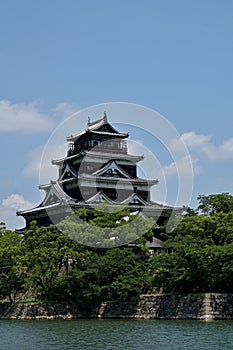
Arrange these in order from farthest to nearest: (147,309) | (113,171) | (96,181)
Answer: (113,171), (96,181), (147,309)

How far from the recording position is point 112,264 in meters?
31.8

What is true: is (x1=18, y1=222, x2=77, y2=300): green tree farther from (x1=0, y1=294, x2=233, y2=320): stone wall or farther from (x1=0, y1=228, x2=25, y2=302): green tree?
(x1=0, y1=294, x2=233, y2=320): stone wall

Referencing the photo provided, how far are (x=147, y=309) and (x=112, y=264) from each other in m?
2.89

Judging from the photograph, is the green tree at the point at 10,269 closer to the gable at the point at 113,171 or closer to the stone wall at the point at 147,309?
the stone wall at the point at 147,309

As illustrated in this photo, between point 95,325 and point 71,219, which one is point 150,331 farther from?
point 71,219

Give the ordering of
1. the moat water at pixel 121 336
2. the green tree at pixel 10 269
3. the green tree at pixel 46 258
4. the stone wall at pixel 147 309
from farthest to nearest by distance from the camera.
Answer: the green tree at pixel 10 269 → the green tree at pixel 46 258 → the stone wall at pixel 147 309 → the moat water at pixel 121 336

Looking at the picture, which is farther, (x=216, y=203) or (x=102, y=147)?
(x=102, y=147)

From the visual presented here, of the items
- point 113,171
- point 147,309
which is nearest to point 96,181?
point 113,171

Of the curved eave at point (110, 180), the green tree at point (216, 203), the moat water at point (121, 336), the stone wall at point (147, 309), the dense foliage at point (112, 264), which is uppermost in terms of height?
the curved eave at point (110, 180)

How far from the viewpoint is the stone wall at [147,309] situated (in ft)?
91.1

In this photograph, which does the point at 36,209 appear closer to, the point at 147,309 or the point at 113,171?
the point at 113,171

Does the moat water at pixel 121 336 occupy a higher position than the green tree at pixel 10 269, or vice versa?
the green tree at pixel 10 269

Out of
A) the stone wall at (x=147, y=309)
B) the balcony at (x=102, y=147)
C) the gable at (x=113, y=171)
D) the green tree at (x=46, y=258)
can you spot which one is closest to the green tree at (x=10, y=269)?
the green tree at (x=46, y=258)

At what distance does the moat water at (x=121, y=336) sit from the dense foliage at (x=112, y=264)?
278 centimetres
